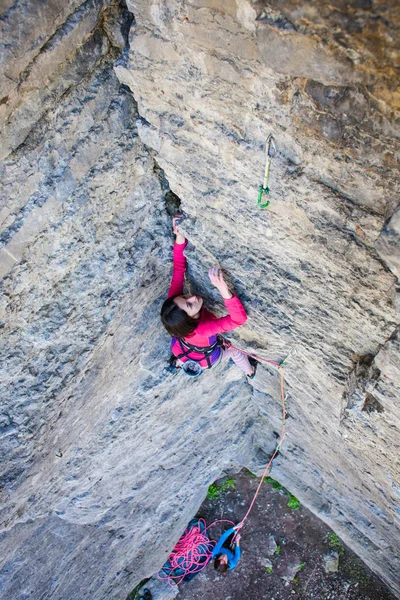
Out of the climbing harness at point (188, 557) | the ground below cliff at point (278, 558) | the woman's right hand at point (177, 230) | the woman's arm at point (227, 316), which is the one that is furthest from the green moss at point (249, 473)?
the woman's right hand at point (177, 230)

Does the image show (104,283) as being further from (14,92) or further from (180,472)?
(180,472)

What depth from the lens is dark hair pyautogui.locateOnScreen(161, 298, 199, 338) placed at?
316 cm

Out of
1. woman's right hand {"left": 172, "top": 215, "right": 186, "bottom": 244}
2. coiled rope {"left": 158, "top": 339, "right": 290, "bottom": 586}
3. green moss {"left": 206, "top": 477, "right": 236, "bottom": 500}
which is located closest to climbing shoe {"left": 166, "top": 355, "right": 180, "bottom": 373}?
woman's right hand {"left": 172, "top": 215, "right": 186, "bottom": 244}

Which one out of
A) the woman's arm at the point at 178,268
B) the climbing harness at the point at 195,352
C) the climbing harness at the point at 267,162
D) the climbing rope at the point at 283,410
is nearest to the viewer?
the climbing harness at the point at 267,162

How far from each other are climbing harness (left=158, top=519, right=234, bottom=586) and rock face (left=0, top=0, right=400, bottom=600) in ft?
7.04

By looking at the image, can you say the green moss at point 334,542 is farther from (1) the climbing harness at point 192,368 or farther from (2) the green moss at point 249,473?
(1) the climbing harness at point 192,368

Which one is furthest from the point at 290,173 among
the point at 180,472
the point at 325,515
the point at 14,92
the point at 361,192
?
the point at 325,515

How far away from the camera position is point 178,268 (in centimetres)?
329

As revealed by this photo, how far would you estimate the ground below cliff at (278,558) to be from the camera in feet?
19.0

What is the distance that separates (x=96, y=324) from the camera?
3.06 meters

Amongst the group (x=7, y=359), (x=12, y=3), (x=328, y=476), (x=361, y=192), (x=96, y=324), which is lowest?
(x=328, y=476)

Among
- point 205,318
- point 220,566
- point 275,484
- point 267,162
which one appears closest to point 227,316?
point 205,318

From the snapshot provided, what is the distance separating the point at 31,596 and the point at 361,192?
4151mm

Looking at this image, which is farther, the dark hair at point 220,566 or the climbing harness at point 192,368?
the dark hair at point 220,566
